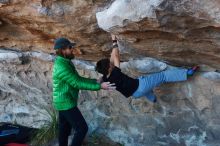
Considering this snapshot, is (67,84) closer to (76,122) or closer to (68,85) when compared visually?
(68,85)

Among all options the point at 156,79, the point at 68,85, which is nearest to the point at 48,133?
the point at 68,85

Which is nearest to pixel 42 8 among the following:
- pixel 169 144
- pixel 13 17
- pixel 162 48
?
pixel 13 17

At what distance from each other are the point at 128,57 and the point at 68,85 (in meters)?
0.96

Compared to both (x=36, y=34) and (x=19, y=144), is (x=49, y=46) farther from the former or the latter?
(x=19, y=144)

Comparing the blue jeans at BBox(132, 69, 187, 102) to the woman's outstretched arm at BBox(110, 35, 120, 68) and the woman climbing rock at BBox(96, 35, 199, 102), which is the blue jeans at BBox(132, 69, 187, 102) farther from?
the woman's outstretched arm at BBox(110, 35, 120, 68)

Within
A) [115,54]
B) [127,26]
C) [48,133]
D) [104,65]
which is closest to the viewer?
[127,26]

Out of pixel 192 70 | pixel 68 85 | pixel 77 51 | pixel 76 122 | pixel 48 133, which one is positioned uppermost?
pixel 77 51

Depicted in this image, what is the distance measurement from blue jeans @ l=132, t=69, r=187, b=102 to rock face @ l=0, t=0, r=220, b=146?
0.15 metres

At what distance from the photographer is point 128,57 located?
6.01m

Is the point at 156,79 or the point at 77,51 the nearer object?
the point at 156,79

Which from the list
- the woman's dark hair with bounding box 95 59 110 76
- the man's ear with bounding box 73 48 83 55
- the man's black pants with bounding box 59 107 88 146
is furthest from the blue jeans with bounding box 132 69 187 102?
the man's ear with bounding box 73 48 83 55

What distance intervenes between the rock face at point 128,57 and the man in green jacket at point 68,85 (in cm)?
52

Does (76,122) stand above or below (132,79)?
below

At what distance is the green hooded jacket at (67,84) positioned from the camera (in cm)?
Result: 531
